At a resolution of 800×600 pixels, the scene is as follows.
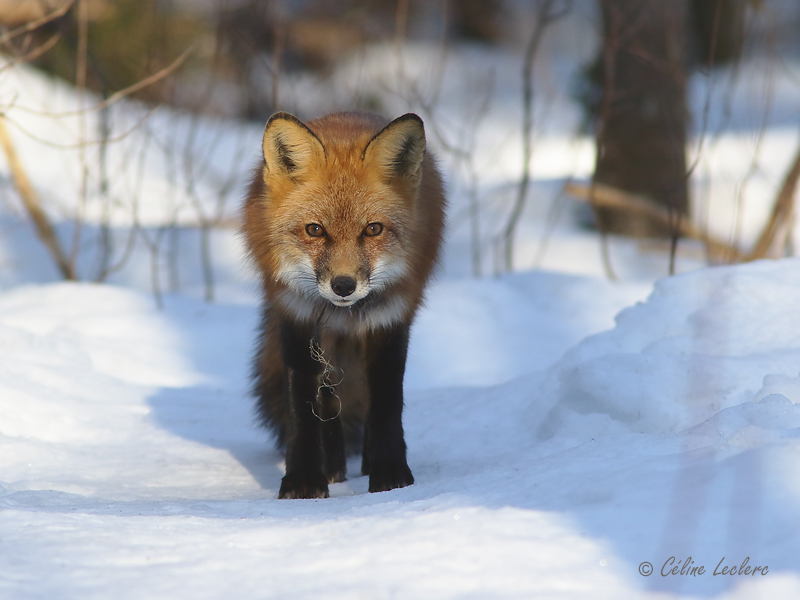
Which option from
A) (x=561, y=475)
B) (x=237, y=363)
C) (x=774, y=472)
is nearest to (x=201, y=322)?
(x=237, y=363)

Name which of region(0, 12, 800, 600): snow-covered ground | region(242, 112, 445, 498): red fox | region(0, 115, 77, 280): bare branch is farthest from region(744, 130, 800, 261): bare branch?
region(0, 115, 77, 280): bare branch

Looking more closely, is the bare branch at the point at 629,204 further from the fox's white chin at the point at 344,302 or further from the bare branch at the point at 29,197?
the fox's white chin at the point at 344,302

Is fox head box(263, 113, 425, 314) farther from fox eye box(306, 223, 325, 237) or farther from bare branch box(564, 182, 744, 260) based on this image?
bare branch box(564, 182, 744, 260)

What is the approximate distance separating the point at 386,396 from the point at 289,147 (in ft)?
3.15

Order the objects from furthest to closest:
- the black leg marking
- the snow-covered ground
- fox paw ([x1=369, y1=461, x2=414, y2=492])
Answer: the black leg marking → fox paw ([x1=369, y1=461, x2=414, y2=492]) → the snow-covered ground

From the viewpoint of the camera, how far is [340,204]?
272cm

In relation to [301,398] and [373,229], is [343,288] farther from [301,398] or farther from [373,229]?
[301,398]

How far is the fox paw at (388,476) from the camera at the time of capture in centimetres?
279

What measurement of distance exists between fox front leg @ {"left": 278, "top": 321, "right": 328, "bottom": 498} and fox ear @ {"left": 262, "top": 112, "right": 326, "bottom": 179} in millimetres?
561

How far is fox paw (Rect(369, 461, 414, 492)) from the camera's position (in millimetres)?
2785

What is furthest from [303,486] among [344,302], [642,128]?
[642,128]

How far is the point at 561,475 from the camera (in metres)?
2.03

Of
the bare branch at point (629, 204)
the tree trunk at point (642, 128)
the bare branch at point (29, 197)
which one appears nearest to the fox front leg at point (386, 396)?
the bare branch at point (29, 197)

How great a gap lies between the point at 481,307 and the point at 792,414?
3439 mm
